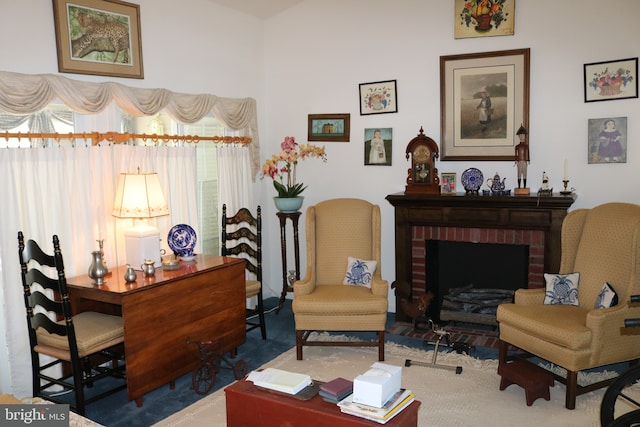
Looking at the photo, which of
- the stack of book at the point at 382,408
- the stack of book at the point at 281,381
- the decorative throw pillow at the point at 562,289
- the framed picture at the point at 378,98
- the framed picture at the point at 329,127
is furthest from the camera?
the framed picture at the point at 329,127

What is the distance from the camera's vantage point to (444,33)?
190 inches

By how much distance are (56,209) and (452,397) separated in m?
2.90

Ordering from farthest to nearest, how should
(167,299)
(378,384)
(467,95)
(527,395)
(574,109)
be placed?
1. (467,95)
2. (574,109)
3. (167,299)
4. (527,395)
5. (378,384)

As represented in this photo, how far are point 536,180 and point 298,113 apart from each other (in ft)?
7.84

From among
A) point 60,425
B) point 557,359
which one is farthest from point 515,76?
point 60,425

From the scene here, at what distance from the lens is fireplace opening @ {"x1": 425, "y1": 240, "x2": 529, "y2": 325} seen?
187 inches

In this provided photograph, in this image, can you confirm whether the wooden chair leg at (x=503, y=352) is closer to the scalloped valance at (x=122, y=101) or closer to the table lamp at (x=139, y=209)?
the table lamp at (x=139, y=209)

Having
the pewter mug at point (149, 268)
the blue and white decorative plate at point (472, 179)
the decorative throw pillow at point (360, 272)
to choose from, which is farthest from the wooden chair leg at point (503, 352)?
the pewter mug at point (149, 268)

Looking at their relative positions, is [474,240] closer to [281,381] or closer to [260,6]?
[281,381]

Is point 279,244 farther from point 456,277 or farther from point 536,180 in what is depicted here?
point 536,180

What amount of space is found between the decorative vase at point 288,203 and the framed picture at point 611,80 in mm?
2604

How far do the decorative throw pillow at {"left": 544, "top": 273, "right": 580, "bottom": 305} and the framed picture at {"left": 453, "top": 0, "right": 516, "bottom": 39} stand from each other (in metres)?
2.06

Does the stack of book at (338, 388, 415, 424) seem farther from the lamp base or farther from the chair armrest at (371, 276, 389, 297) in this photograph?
the lamp base

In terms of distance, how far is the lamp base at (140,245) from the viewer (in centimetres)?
387
